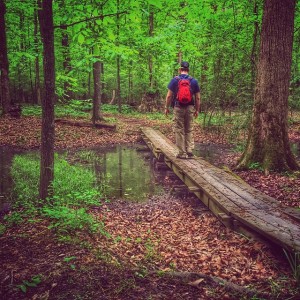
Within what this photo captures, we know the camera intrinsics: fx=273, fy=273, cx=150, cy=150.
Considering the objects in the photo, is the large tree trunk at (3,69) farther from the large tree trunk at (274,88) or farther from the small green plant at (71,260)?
the small green plant at (71,260)

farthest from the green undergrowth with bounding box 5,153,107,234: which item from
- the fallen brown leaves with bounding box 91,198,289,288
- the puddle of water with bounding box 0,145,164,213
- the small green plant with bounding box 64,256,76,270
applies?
the small green plant with bounding box 64,256,76,270

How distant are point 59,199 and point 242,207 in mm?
3701

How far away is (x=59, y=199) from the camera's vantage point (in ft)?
19.1

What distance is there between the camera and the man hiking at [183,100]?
7719 mm

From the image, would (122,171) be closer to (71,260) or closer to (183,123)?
(183,123)

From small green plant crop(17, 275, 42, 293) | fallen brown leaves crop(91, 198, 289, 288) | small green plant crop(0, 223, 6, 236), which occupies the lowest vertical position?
fallen brown leaves crop(91, 198, 289, 288)

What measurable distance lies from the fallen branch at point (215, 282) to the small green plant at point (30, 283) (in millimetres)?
1402

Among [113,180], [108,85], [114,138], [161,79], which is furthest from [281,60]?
[108,85]

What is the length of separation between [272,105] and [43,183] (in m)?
6.15

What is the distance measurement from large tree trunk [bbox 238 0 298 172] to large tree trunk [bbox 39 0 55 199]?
18.1 ft

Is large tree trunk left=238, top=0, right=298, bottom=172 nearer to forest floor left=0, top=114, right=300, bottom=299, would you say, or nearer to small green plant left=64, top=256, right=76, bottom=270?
forest floor left=0, top=114, right=300, bottom=299

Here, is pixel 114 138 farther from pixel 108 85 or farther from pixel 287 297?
pixel 108 85

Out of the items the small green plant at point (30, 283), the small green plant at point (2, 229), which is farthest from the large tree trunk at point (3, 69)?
the small green plant at point (30, 283)

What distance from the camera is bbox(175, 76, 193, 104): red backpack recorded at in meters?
7.68
